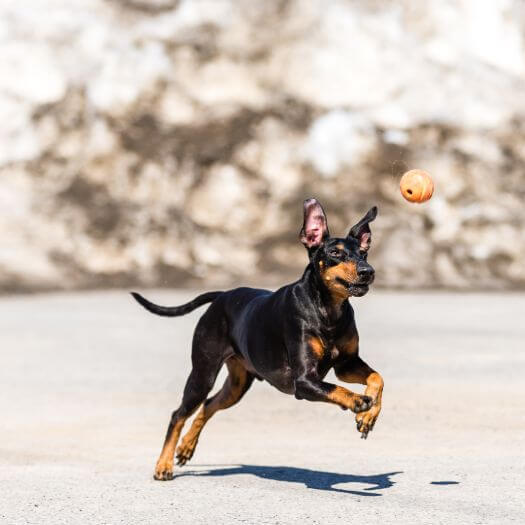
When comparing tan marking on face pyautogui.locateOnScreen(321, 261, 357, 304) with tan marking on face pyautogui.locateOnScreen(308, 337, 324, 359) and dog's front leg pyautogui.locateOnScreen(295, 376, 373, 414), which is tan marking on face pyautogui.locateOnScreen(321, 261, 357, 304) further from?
dog's front leg pyautogui.locateOnScreen(295, 376, 373, 414)

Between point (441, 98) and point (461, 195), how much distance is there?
3.46 m

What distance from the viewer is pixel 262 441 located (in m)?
10.7

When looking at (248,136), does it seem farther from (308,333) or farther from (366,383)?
(366,383)

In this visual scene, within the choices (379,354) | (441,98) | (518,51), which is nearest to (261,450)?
(379,354)

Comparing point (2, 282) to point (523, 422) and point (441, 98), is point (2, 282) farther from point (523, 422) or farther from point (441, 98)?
point (523, 422)

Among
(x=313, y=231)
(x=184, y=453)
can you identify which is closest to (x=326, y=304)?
(x=313, y=231)

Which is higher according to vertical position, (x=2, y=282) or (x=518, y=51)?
(x=518, y=51)

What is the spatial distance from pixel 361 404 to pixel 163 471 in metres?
1.98

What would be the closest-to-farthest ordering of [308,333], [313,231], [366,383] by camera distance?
[366,383]
[308,333]
[313,231]

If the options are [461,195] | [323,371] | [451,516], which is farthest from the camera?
[461,195]

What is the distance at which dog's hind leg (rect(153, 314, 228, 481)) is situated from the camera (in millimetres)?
9180

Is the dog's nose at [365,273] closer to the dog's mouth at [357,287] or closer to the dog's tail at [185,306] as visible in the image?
the dog's mouth at [357,287]

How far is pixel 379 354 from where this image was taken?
1716cm

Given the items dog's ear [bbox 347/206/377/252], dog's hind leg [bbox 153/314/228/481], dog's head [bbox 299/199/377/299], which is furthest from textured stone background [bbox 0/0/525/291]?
dog's head [bbox 299/199/377/299]
